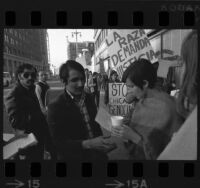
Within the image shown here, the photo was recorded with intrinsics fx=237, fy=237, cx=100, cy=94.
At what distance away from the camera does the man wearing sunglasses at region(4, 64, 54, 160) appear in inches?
105

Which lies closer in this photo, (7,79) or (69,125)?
(7,79)

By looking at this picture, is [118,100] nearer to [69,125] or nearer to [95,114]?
[95,114]

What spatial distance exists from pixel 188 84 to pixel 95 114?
3.66 ft

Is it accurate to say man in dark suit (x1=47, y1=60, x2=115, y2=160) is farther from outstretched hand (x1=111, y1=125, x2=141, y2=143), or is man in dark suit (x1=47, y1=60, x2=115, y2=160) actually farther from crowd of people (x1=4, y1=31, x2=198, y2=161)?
outstretched hand (x1=111, y1=125, x2=141, y2=143)

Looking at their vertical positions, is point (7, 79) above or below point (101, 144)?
above

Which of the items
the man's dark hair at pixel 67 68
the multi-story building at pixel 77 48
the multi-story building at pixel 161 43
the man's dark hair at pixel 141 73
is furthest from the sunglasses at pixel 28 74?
the man's dark hair at pixel 141 73

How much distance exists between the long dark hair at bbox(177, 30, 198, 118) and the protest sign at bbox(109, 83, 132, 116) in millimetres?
599

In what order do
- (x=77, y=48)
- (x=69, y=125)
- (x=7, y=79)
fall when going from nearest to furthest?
(x=7, y=79)
(x=69, y=125)
(x=77, y=48)

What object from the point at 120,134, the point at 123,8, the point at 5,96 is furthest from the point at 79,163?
the point at 123,8

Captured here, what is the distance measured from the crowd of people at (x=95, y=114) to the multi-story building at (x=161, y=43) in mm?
75

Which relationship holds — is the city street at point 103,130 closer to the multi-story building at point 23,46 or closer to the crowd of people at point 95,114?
the crowd of people at point 95,114

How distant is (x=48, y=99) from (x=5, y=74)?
1.75 ft

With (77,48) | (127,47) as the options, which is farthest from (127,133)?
(77,48)

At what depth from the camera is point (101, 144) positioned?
2777 millimetres
